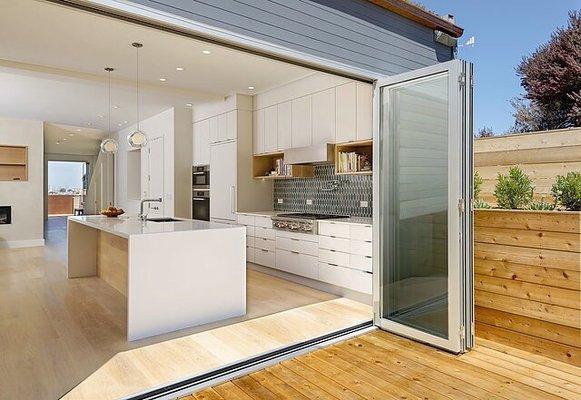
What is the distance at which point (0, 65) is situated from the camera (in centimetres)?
505

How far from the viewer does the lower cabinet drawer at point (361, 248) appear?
4.12m

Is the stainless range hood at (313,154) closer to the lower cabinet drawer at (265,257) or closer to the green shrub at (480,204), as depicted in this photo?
the lower cabinet drawer at (265,257)

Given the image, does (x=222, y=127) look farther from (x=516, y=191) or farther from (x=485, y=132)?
(x=516, y=191)

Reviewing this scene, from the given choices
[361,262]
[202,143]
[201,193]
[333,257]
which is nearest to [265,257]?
[333,257]

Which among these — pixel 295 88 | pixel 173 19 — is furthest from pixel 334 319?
pixel 295 88

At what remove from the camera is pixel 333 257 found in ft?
14.9

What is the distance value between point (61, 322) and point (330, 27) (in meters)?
3.50

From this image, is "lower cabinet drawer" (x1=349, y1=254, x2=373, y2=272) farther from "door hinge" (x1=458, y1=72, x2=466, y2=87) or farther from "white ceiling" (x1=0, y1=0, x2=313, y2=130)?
"white ceiling" (x1=0, y1=0, x2=313, y2=130)

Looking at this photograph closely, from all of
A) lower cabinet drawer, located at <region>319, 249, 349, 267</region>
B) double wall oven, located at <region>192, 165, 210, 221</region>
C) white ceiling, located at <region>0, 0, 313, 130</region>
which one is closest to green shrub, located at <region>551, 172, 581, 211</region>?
lower cabinet drawer, located at <region>319, 249, 349, 267</region>

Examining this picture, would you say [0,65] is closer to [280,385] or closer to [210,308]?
[210,308]

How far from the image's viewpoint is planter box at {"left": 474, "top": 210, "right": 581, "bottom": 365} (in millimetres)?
2826

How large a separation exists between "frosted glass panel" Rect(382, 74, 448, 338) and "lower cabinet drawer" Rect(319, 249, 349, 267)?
90 cm

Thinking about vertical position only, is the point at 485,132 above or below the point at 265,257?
above

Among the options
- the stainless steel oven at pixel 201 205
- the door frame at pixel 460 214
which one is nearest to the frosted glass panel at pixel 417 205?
the door frame at pixel 460 214
